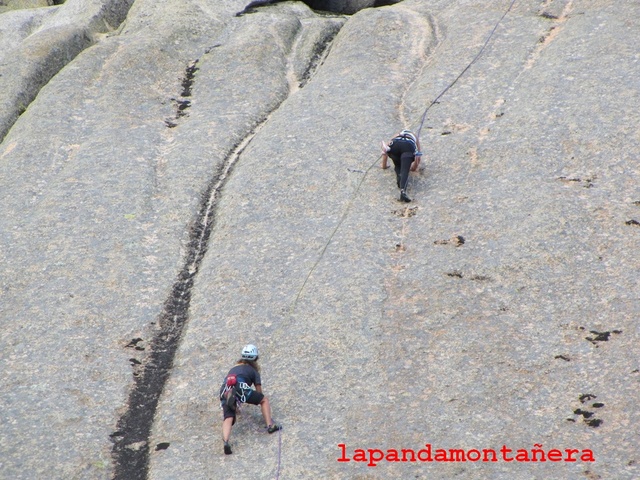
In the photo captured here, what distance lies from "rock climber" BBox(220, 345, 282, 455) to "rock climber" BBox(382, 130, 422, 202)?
8.83 m

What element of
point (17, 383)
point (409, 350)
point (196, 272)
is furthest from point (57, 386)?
point (409, 350)

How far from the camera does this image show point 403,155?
23.3 metres

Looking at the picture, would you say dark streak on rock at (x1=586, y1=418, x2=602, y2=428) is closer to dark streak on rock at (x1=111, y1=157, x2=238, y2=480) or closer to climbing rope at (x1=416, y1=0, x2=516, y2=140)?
dark streak on rock at (x1=111, y1=157, x2=238, y2=480)

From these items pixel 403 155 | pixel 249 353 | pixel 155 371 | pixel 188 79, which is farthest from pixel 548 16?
pixel 155 371

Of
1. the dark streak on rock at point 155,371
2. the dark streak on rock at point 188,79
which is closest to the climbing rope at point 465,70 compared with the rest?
the dark streak on rock at point 155,371

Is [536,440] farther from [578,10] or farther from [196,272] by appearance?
[578,10]

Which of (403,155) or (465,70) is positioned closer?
(403,155)

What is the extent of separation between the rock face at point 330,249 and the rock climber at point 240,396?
19.6 inches

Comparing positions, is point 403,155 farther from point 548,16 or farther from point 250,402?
point 548,16

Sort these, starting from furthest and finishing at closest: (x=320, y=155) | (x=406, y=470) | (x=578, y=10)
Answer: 1. (x=578, y=10)
2. (x=320, y=155)
3. (x=406, y=470)

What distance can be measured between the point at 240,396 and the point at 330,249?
656 centimetres

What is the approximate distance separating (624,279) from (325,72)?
17405 mm

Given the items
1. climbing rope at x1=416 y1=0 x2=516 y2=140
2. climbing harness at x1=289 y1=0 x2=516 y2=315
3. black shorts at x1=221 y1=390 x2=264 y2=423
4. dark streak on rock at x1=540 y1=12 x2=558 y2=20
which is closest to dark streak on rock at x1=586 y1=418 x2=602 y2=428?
black shorts at x1=221 y1=390 x2=264 y2=423

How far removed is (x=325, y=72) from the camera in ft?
104
